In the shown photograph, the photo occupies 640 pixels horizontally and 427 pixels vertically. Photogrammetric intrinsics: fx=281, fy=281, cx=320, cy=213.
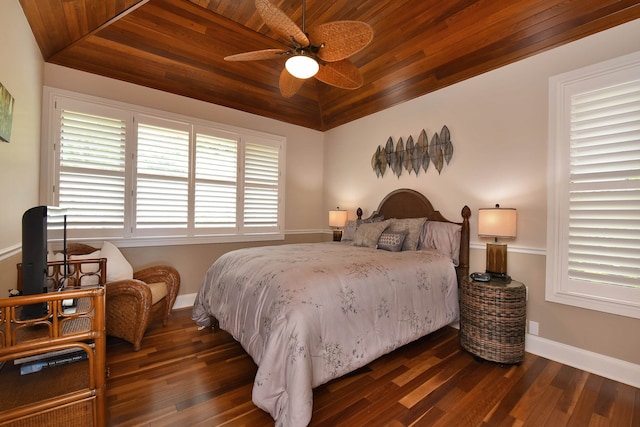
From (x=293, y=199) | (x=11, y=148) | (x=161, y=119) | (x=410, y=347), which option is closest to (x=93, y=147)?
(x=161, y=119)

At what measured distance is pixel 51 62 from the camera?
9.54ft

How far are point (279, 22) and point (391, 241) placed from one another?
2.27 metres

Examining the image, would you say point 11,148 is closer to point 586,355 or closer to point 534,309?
point 534,309

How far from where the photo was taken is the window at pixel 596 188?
2133mm

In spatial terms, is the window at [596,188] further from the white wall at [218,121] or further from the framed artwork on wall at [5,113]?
the framed artwork on wall at [5,113]

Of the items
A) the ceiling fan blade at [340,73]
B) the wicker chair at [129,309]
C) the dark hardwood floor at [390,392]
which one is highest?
the ceiling fan blade at [340,73]

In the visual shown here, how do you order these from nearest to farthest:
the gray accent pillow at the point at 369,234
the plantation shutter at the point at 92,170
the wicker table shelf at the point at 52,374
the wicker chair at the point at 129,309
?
the wicker table shelf at the point at 52,374
the wicker chair at the point at 129,309
the plantation shutter at the point at 92,170
the gray accent pillow at the point at 369,234

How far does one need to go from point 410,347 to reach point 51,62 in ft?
15.1

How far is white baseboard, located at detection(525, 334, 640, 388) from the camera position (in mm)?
2099

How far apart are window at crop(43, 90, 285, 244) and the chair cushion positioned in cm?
72

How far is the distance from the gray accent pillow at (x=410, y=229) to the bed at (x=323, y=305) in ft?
0.04

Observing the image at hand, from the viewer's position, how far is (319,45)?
2074mm

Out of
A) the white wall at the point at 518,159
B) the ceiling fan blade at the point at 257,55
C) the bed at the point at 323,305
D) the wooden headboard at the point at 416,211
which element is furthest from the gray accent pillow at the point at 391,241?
the ceiling fan blade at the point at 257,55

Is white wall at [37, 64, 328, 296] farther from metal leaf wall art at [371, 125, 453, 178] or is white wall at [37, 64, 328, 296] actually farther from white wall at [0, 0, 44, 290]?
metal leaf wall art at [371, 125, 453, 178]
